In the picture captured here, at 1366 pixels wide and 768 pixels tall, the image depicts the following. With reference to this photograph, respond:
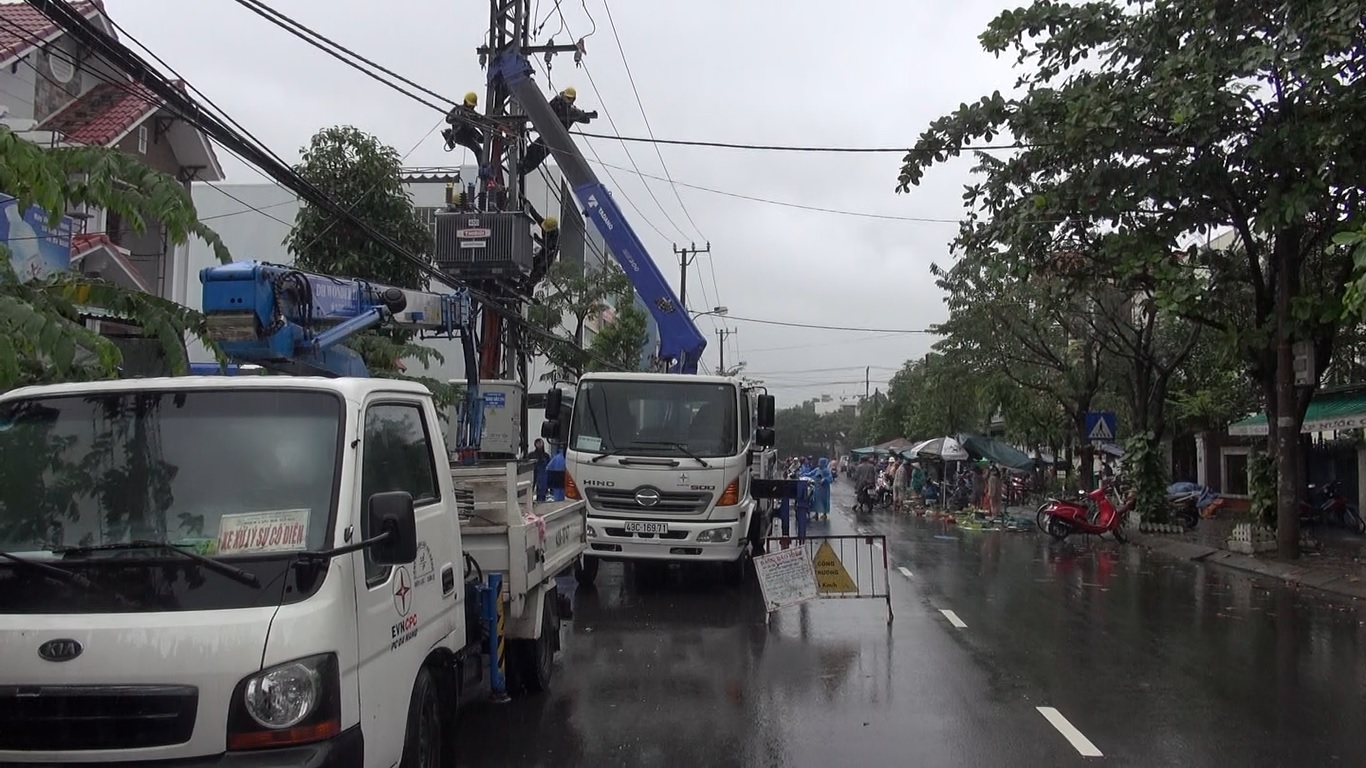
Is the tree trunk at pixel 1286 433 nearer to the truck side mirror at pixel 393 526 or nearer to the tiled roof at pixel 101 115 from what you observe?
the truck side mirror at pixel 393 526

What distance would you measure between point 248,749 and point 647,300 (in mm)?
14384

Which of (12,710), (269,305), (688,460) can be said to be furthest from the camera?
(688,460)

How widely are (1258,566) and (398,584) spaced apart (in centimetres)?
1720

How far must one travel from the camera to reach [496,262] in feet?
58.3

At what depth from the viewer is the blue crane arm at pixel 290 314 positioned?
6.90 m

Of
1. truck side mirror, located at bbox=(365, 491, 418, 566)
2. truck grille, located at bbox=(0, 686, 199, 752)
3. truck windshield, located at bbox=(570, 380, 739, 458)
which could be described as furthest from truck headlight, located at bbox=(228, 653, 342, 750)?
truck windshield, located at bbox=(570, 380, 739, 458)

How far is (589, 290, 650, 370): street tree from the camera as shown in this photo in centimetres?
3089

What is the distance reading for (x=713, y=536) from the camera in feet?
44.9

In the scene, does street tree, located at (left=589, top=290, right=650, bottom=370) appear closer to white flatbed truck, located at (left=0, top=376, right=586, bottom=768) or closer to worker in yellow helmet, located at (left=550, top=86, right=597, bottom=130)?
worker in yellow helmet, located at (left=550, top=86, right=597, bottom=130)

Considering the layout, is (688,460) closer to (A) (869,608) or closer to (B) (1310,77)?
(A) (869,608)

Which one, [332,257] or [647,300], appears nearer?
[647,300]

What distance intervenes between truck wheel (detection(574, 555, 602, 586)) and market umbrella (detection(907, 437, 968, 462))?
22601 millimetres

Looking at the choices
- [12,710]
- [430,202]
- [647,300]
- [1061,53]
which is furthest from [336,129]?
[430,202]

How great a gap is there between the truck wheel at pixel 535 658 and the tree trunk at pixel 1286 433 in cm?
1368
